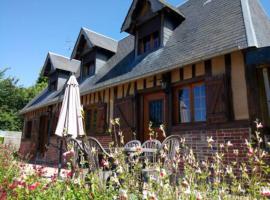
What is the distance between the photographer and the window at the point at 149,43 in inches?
345

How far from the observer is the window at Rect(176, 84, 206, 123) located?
20.4 feet

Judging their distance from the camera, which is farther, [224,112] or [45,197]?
[224,112]

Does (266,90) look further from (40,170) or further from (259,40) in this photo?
(40,170)

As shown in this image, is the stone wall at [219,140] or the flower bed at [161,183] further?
the stone wall at [219,140]

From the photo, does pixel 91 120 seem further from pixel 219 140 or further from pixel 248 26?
pixel 248 26

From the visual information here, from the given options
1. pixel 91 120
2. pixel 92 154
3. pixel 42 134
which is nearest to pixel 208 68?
pixel 92 154

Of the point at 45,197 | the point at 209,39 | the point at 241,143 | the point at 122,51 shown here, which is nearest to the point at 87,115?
the point at 122,51

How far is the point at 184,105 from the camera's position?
6621 millimetres

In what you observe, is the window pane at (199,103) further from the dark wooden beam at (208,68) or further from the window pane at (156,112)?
the window pane at (156,112)

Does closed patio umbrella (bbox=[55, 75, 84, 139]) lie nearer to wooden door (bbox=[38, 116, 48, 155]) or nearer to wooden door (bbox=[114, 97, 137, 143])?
wooden door (bbox=[114, 97, 137, 143])

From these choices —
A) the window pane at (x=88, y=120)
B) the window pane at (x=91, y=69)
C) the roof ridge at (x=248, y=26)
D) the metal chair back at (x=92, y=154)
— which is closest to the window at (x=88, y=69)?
the window pane at (x=91, y=69)

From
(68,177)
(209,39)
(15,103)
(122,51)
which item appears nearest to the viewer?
(68,177)

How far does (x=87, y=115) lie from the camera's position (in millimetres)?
10531

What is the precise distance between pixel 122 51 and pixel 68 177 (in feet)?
31.3
